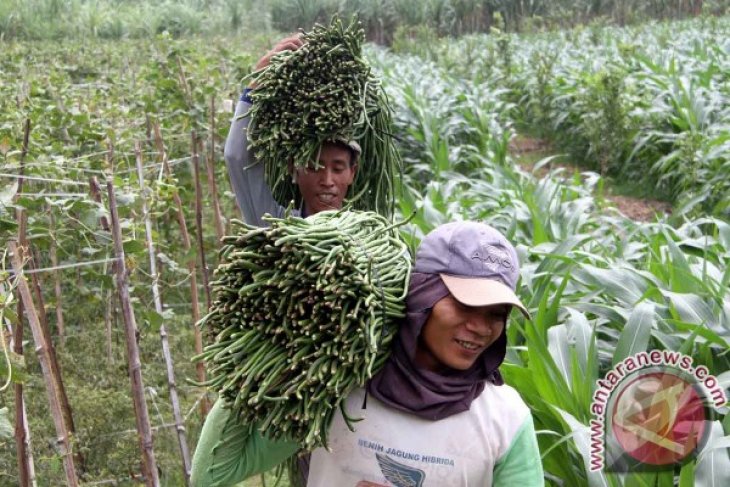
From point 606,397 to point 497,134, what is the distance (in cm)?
622

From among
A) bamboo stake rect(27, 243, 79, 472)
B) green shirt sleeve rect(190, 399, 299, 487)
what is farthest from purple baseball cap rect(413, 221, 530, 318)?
bamboo stake rect(27, 243, 79, 472)

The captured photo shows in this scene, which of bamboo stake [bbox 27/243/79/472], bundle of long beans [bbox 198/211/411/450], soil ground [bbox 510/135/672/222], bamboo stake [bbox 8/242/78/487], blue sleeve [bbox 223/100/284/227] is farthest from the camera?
soil ground [bbox 510/135/672/222]

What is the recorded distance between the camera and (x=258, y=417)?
1487 mm

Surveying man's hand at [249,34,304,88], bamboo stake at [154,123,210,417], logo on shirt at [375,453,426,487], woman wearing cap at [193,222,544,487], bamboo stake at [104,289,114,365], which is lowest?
bamboo stake at [104,289,114,365]

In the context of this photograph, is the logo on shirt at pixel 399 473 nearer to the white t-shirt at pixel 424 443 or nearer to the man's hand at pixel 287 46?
the white t-shirt at pixel 424 443

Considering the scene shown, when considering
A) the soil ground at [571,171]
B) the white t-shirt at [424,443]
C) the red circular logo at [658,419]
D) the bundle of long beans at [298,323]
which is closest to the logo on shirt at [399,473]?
the white t-shirt at [424,443]

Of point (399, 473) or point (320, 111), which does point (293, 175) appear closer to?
point (320, 111)

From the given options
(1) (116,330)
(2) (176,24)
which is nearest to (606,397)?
(1) (116,330)

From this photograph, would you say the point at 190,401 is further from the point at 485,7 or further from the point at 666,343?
the point at 485,7

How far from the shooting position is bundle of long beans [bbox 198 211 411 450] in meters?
1.44

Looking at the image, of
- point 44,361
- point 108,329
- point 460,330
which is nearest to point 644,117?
point 108,329

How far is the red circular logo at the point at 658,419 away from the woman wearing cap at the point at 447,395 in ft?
2.24

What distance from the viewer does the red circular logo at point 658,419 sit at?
213 centimetres

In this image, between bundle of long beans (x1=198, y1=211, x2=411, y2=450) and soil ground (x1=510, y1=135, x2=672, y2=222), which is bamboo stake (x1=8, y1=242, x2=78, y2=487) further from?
soil ground (x1=510, y1=135, x2=672, y2=222)
